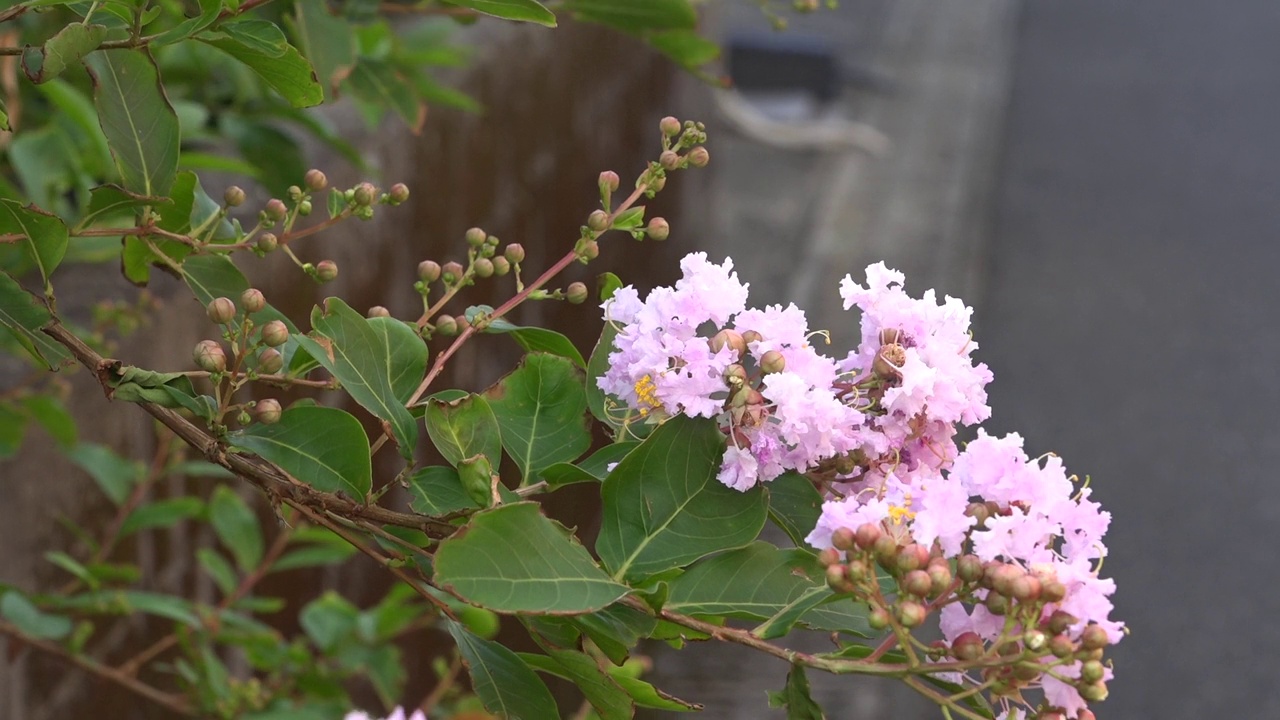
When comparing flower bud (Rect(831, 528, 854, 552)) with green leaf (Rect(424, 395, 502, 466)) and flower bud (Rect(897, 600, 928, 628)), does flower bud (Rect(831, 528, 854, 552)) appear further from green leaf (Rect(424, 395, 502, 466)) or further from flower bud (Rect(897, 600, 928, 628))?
green leaf (Rect(424, 395, 502, 466))

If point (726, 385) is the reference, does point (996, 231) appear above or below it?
below

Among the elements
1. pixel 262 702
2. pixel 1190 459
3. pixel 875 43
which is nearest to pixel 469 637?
pixel 262 702

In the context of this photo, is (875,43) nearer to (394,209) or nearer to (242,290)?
(394,209)

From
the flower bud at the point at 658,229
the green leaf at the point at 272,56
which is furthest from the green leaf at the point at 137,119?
the flower bud at the point at 658,229

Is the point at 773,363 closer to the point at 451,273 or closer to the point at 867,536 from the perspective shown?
the point at 867,536

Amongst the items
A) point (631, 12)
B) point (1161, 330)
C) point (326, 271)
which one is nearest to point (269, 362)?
point (326, 271)

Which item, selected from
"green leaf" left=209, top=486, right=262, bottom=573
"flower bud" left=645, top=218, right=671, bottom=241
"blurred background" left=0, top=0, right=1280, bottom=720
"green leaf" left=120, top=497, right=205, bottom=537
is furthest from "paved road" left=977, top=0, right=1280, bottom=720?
"flower bud" left=645, top=218, right=671, bottom=241

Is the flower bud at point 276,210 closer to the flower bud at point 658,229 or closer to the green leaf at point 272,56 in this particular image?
the green leaf at point 272,56
